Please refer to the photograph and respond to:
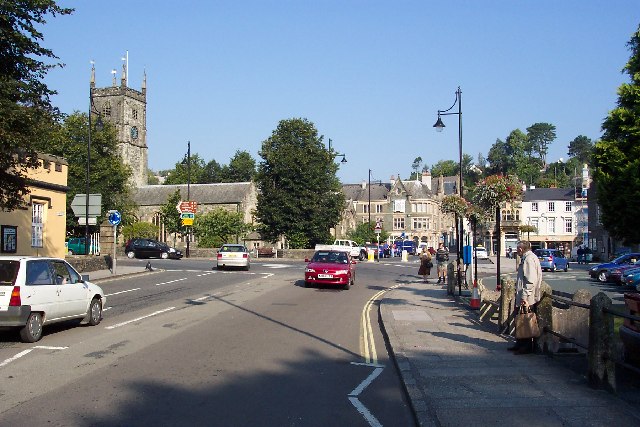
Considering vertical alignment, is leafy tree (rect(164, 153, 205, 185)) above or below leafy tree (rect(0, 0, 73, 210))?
above

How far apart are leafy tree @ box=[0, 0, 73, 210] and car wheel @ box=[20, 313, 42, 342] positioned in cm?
500

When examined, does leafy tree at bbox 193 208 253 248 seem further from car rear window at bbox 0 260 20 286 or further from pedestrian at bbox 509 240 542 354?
pedestrian at bbox 509 240 542 354

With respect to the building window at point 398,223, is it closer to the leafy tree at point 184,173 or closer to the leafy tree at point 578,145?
the leafy tree at point 184,173

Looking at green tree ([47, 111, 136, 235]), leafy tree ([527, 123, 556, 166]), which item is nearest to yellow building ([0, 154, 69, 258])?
green tree ([47, 111, 136, 235])

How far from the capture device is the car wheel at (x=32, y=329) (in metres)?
12.1

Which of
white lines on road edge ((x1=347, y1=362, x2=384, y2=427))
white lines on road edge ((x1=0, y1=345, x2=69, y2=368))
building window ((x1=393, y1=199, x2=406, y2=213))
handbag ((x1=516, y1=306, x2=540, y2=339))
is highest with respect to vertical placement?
building window ((x1=393, y1=199, x2=406, y2=213))

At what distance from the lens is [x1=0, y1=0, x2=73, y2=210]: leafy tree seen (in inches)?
617

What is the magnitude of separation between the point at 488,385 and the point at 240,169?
395 feet

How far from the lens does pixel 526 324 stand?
10578 mm

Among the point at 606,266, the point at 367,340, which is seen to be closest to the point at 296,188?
the point at 606,266

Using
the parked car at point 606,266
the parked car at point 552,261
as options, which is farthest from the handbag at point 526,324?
the parked car at point 552,261

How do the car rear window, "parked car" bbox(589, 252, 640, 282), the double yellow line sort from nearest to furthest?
the double yellow line, the car rear window, "parked car" bbox(589, 252, 640, 282)

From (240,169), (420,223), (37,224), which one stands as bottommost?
(37,224)

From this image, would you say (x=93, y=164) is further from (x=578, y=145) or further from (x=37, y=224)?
(x=578, y=145)
